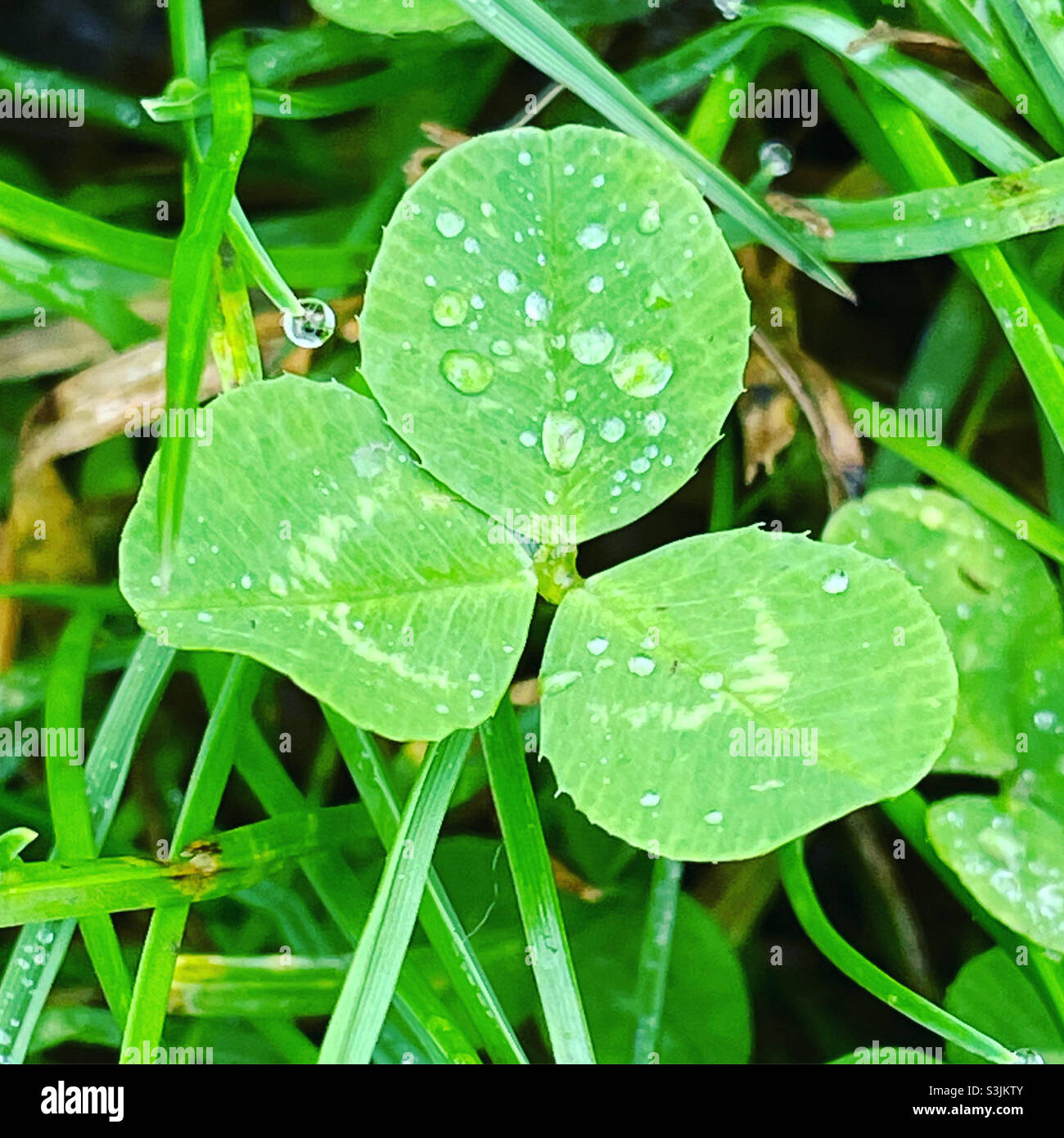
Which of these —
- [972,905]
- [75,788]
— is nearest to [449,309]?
[75,788]

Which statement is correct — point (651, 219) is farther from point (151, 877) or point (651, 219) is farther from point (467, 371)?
point (151, 877)

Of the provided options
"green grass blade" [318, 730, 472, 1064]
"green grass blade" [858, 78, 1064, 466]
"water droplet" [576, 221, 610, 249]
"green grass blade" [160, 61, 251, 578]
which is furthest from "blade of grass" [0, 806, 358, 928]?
"green grass blade" [858, 78, 1064, 466]

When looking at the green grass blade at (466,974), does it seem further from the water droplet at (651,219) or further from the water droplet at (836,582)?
the water droplet at (651,219)

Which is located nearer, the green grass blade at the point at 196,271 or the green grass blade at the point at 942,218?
the green grass blade at the point at 196,271

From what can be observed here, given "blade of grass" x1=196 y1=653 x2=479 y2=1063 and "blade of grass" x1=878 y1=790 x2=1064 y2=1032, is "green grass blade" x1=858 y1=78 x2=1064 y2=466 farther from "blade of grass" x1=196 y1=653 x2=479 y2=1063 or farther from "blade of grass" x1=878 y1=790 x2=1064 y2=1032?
"blade of grass" x1=196 y1=653 x2=479 y2=1063

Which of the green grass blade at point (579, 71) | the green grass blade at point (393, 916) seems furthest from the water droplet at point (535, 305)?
the green grass blade at point (393, 916)

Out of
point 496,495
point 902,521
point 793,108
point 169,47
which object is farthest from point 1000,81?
point 169,47

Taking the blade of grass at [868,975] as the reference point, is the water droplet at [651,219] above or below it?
above
